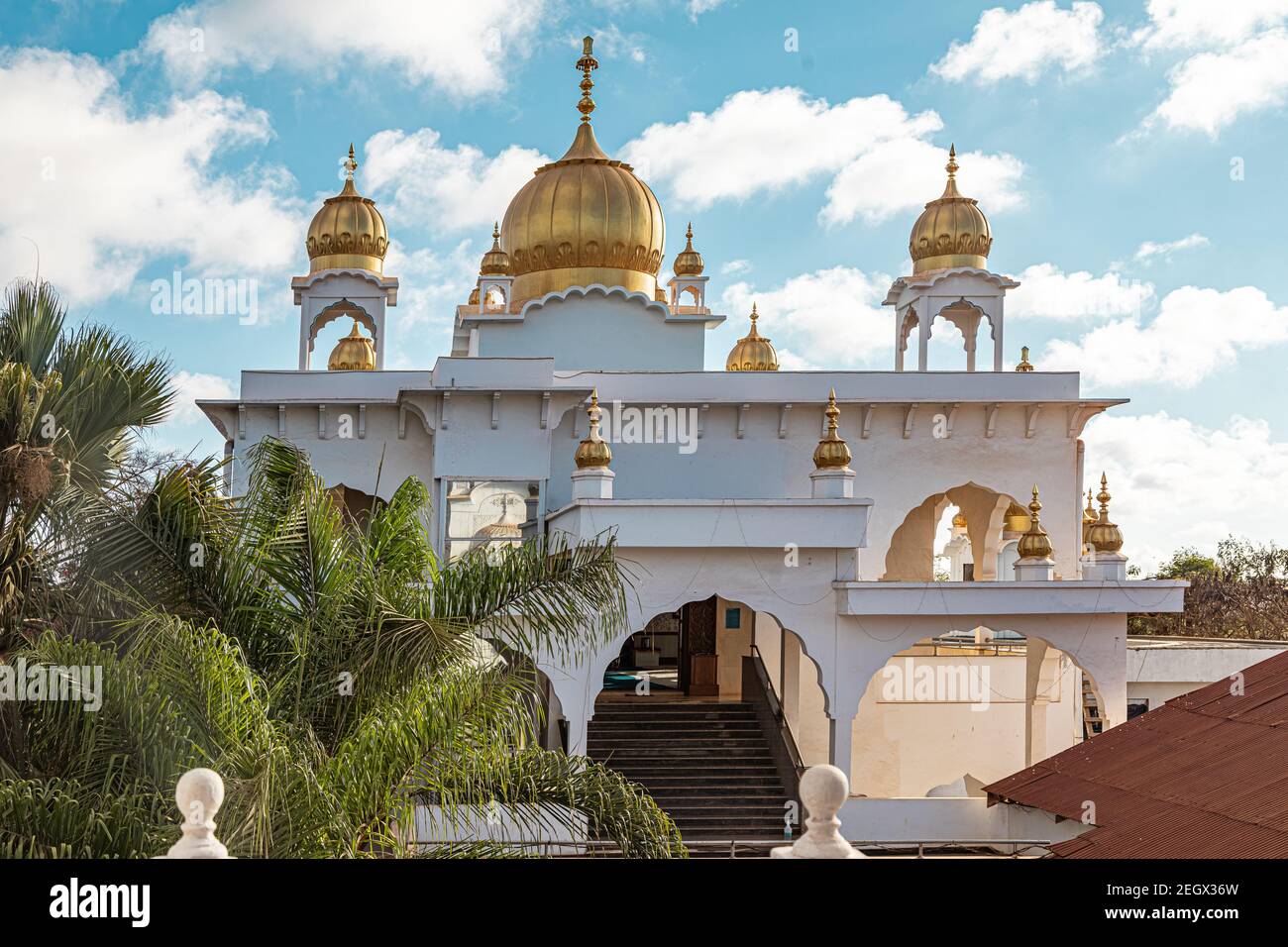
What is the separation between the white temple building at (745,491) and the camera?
1644 cm

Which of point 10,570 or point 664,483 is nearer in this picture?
point 10,570

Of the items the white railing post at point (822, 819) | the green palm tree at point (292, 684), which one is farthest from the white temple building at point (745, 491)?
the white railing post at point (822, 819)

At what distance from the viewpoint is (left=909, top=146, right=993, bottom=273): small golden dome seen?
2184cm

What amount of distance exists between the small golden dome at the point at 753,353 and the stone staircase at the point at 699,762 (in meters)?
7.18

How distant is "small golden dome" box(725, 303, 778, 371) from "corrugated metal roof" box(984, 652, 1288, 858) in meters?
10.7

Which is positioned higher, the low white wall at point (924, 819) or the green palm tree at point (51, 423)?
the green palm tree at point (51, 423)

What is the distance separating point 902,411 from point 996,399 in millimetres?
1515

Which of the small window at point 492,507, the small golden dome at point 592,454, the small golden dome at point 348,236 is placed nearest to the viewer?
the small golden dome at point 592,454

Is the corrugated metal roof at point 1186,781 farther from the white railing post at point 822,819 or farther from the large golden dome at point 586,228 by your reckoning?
the large golden dome at point 586,228

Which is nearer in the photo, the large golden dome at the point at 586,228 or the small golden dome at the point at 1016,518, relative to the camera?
the small golden dome at the point at 1016,518

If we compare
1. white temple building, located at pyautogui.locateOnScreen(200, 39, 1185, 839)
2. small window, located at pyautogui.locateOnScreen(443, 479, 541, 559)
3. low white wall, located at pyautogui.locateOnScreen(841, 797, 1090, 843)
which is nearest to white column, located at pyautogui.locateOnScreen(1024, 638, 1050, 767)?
white temple building, located at pyautogui.locateOnScreen(200, 39, 1185, 839)
